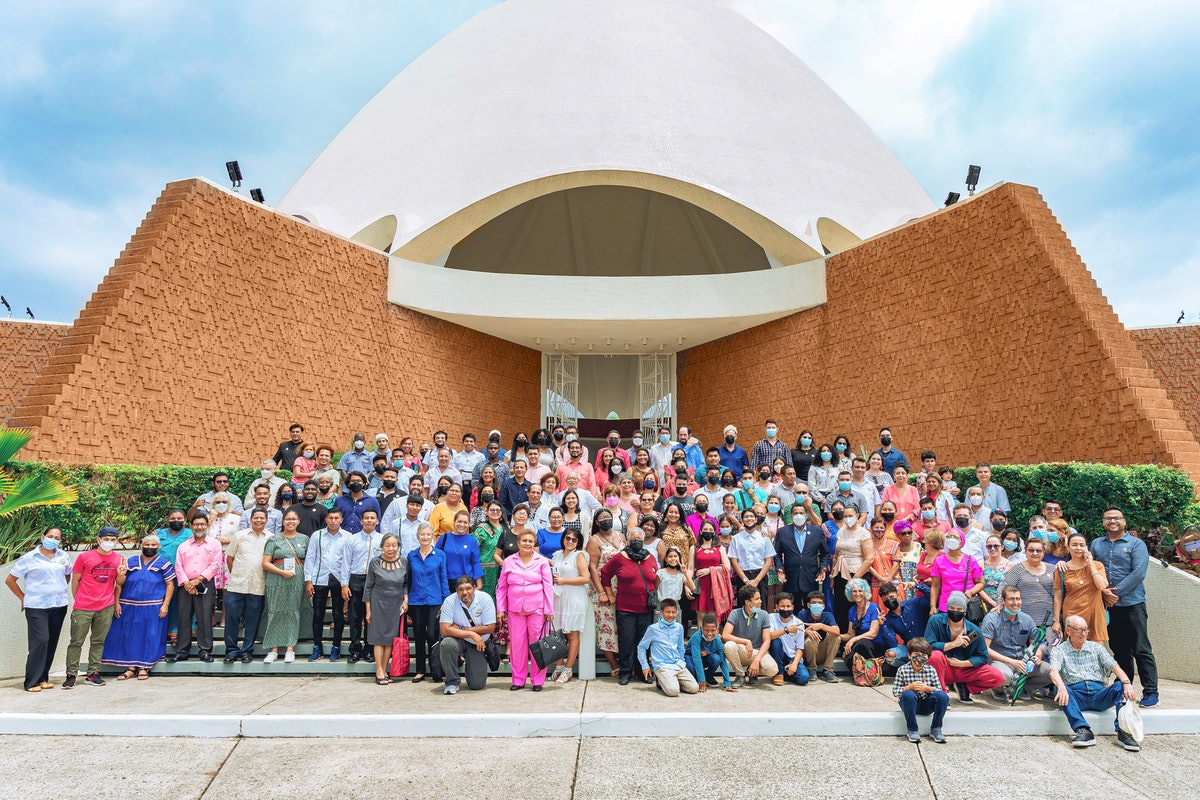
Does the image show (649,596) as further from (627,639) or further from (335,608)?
(335,608)

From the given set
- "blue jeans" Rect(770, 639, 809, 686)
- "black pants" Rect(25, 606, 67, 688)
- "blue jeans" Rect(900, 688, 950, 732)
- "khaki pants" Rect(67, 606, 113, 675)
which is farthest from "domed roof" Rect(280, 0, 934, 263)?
"blue jeans" Rect(900, 688, 950, 732)

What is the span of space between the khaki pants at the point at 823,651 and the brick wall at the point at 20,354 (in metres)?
12.2

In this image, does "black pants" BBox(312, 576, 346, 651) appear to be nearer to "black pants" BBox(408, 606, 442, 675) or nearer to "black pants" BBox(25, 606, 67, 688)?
"black pants" BBox(408, 606, 442, 675)

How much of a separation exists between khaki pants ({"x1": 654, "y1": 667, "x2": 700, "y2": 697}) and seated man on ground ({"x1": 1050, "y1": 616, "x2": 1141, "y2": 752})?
6.96 feet

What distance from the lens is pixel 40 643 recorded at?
5.54 m

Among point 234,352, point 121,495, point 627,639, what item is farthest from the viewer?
point 234,352

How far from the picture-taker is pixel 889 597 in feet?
18.4

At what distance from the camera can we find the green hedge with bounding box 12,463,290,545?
7.12 m

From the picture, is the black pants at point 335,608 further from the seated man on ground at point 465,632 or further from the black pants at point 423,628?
the seated man on ground at point 465,632

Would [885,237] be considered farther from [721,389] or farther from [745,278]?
[721,389]

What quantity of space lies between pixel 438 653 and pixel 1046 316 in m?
8.06

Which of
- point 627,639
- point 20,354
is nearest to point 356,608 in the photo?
point 627,639

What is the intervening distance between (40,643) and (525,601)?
135 inches

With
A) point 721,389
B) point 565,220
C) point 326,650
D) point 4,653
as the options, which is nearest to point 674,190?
point 721,389
